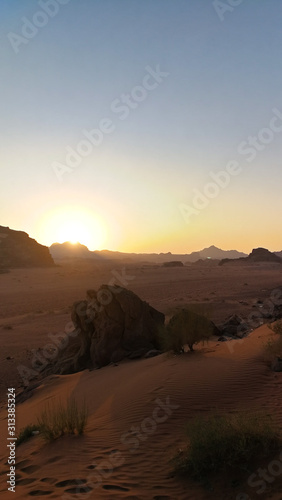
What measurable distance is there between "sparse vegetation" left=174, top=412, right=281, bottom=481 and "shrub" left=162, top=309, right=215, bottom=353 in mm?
5480

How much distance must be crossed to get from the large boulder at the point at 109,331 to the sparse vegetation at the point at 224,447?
7.15 m

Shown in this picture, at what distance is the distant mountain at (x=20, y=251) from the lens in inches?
2992

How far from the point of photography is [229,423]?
5293mm

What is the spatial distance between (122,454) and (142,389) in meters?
2.56

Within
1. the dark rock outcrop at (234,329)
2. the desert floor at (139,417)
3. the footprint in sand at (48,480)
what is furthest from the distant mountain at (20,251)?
the footprint in sand at (48,480)

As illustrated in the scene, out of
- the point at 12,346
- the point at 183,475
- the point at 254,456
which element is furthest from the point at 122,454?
the point at 12,346

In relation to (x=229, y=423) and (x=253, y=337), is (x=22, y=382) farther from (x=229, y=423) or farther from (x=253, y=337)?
(x=229, y=423)

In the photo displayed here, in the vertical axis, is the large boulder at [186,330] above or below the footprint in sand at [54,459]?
above

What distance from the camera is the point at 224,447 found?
488cm

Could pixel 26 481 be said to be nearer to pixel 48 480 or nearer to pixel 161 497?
pixel 48 480

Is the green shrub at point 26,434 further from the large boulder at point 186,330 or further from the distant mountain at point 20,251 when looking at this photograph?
the distant mountain at point 20,251

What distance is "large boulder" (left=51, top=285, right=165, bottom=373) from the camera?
12.5 meters

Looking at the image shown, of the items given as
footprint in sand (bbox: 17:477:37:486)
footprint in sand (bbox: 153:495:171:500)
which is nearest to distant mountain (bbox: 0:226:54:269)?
footprint in sand (bbox: 17:477:37:486)
